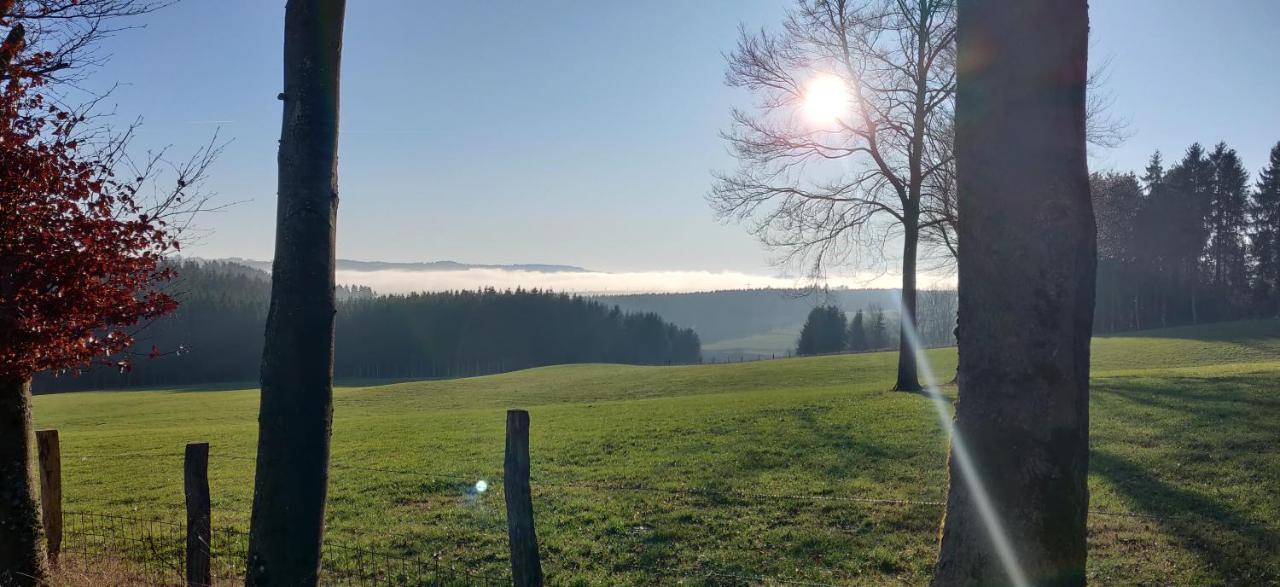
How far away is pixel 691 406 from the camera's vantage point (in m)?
23.8

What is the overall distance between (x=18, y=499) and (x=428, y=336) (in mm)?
106088

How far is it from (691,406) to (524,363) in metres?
89.8

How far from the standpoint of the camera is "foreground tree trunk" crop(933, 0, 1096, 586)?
11.8 ft

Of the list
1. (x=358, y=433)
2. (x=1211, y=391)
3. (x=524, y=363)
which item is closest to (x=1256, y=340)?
(x=1211, y=391)

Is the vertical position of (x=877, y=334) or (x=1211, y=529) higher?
(x=1211, y=529)

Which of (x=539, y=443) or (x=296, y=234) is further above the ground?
(x=296, y=234)

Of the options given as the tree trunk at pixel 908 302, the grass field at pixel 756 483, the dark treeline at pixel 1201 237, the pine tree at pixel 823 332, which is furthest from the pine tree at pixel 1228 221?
the tree trunk at pixel 908 302

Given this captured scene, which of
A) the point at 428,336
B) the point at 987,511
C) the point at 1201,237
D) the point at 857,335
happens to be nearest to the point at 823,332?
the point at 857,335

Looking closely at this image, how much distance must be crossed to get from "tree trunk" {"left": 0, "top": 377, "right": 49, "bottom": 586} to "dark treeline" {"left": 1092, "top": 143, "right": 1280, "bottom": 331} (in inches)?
2590

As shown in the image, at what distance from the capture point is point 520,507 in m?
5.54

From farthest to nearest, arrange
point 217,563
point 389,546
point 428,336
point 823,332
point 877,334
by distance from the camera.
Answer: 1. point 428,336
2. point 877,334
3. point 823,332
4. point 389,546
5. point 217,563

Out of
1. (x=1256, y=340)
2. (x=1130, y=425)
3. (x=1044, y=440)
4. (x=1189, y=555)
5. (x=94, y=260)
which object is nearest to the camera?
(x=1044, y=440)

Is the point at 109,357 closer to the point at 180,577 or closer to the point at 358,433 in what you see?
the point at 180,577

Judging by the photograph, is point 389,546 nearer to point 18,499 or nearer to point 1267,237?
point 18,499
